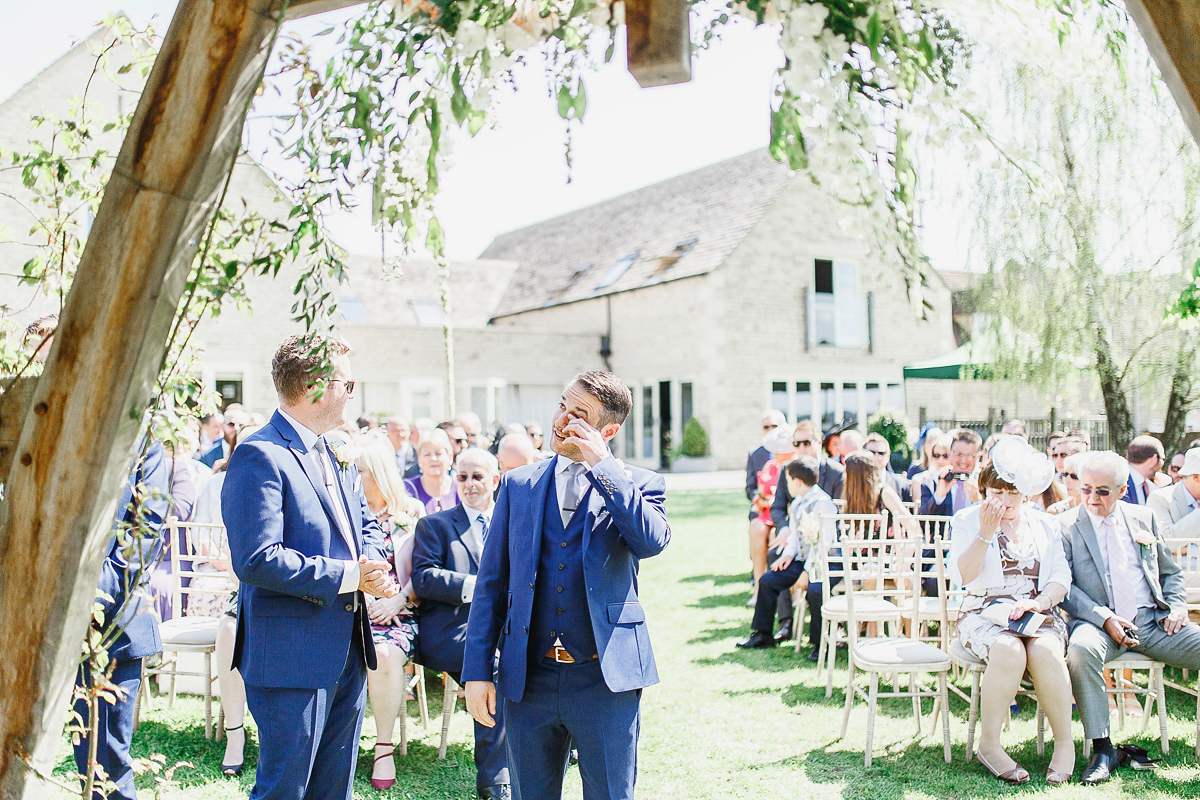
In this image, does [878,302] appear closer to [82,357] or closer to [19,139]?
[19,139]

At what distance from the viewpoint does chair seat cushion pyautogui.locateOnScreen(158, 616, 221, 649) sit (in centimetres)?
512

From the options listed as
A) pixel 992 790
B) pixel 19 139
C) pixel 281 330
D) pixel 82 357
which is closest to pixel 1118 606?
pixel 992 790

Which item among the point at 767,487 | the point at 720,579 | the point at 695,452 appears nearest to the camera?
the point at 767,487

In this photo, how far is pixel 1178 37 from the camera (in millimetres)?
1832

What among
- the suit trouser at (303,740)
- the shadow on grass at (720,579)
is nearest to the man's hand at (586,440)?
the suit trouser at (303,740)

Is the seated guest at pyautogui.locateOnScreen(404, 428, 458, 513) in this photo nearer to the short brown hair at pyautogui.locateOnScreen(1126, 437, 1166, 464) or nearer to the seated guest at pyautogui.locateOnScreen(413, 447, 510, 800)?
the seated guest at pyautogui.locateOnScreen(413, 447, 510, 800)

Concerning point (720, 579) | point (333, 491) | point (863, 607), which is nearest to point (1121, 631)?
point (863, 607)

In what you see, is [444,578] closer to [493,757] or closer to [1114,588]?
[493,757]

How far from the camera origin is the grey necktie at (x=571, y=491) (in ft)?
9.53

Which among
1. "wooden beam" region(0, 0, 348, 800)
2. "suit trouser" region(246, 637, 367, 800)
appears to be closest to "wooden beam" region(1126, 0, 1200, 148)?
"wooden beam" region(0, 0, 348, 800)

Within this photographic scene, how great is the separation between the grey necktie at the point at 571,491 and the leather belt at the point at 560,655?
382mm

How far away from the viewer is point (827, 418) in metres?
25.1

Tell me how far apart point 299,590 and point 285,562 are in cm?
11

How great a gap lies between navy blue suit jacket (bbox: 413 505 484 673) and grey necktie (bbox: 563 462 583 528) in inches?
73.0
